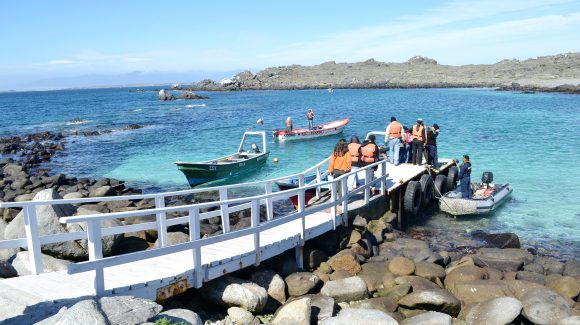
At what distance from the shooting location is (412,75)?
14000 centimetres

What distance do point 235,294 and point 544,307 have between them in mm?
5161

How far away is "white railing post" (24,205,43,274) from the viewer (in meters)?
7.82

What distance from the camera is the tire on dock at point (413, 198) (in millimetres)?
15797

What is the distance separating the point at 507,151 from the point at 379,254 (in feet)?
70.0

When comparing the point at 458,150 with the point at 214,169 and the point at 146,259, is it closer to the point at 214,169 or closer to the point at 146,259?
the point at 214,169

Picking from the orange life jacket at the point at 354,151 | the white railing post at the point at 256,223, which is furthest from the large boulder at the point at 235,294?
the orange life jacket at the point at 354,151

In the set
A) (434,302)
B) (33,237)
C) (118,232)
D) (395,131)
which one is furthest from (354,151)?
(33,237)

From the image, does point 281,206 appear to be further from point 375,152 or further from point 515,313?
point 515,313

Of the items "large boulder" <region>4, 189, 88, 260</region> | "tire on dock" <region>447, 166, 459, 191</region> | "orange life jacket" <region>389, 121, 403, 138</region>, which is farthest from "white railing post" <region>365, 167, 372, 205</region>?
"large boulder" <region>4, 189, 88, 260</region>

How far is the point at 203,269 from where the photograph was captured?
334 inches

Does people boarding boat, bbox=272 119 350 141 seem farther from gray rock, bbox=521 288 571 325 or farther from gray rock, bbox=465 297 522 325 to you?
gray rock, bbox=465 297 522 325

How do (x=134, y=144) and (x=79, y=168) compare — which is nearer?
(x=79, y=168)

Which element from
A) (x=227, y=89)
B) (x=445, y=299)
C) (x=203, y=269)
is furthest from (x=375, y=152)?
(x=227, y=89)

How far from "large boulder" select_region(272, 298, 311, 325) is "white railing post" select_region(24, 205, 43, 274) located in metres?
3.81
